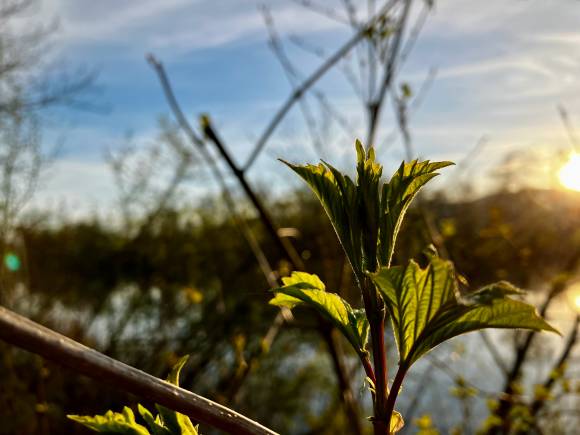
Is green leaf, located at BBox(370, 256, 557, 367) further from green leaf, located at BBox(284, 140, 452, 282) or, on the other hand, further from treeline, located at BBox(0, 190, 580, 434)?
treeline, located at BBox(0, 190, 580, 434)

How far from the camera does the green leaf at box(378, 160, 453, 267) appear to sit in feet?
1.07

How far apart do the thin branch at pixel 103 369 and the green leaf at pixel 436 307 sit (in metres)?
0.09

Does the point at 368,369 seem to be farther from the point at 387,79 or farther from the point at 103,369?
the point at 387,79

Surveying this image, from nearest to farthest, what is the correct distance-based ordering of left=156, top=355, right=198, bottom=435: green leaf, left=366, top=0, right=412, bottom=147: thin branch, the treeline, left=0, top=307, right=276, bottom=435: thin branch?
left=0, top=307, right=276, bottom=435: thin branch < left=156, top=355, right=198, bottom=435: green leaf < left=366, top=0, right=412, bottom=147: thin branch < the treeline

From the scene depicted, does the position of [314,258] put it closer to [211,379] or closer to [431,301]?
[211,379]

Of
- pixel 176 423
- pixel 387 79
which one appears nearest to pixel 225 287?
pixel 387 79

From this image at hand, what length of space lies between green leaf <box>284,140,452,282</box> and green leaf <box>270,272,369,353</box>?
0.06 ft

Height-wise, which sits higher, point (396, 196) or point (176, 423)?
point (396, 196)

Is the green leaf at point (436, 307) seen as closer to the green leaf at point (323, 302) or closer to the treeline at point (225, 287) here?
the green leaf at point (323, 302)

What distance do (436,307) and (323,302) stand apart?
59mm

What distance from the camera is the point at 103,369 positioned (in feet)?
0.72

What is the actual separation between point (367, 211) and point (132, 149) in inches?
146

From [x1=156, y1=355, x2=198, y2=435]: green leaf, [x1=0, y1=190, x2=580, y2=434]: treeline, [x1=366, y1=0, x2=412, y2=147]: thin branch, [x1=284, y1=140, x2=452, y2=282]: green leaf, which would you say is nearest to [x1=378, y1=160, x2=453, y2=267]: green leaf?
[x1=284, y1=140, x2=452, y2=282]: green leaf

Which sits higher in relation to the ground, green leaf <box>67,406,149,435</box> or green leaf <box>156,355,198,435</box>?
green leaf <box>156,355,198,435</box>
